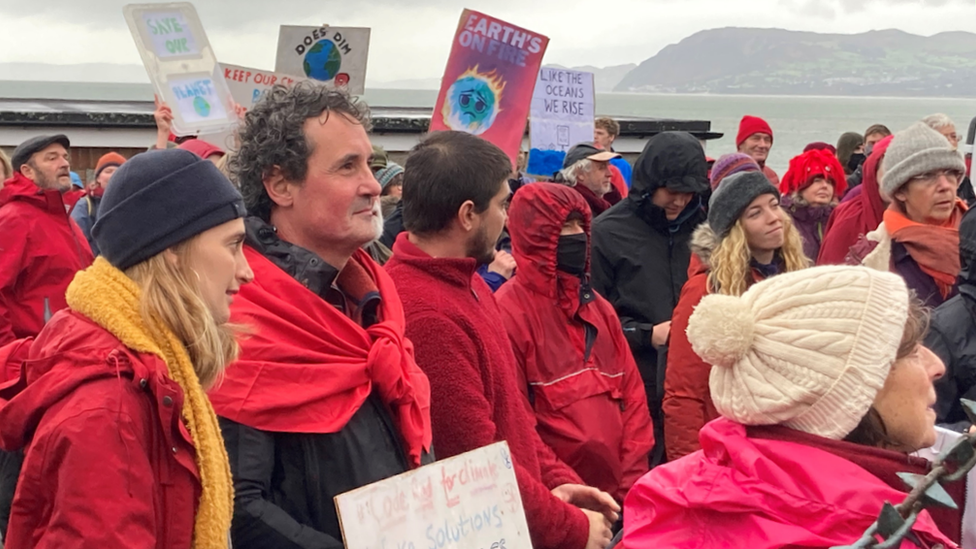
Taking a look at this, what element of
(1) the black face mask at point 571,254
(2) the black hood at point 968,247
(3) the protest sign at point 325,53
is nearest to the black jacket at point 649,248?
(1) the black face mask at point 571,254

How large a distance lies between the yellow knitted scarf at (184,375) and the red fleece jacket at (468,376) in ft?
3.40

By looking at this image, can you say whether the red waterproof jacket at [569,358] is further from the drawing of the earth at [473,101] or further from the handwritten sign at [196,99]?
the handwritten sign at [196,99]

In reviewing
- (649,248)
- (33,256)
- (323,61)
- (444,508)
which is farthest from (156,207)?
(323,61)

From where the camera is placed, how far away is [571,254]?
13.7ft

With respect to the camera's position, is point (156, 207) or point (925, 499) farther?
point (156, 207)

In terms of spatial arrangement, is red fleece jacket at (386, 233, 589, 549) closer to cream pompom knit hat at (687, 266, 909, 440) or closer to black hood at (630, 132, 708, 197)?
cream pompom knit hat at (687, 266, 909, 440)

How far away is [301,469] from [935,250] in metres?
3.21

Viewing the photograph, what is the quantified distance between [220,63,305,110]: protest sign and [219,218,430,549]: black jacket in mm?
3965

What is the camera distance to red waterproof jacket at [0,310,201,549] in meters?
1.90

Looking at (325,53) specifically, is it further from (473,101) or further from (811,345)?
(811,345)

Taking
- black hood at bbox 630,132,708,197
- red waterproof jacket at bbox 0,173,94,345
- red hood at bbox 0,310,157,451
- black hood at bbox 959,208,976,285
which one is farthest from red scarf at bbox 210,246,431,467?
red waterproof jacket at bbox 0,173,94,345

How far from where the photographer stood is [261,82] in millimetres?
6578

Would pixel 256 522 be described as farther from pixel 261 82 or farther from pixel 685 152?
pixel 261 82

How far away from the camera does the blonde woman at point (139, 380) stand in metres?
1.91
